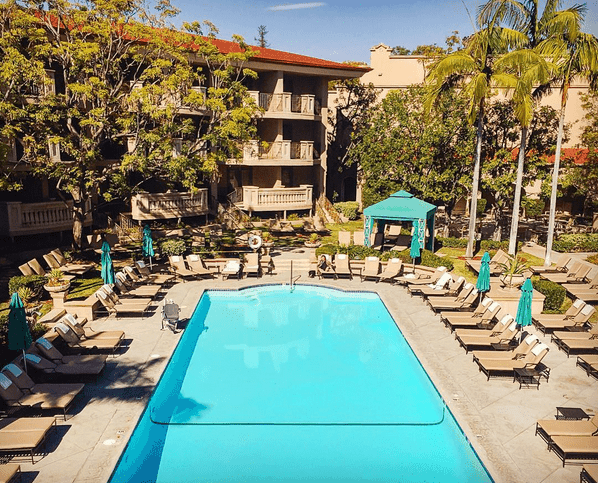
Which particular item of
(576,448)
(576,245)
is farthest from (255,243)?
(576,448)

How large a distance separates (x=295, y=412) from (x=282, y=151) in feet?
80.9

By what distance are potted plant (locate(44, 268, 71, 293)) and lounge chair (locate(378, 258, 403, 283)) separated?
524 inches

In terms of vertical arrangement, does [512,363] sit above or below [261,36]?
below

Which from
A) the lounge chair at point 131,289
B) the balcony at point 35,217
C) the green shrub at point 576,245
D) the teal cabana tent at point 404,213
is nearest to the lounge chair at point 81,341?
the lounge chair at point 131,289

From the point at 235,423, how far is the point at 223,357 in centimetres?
432

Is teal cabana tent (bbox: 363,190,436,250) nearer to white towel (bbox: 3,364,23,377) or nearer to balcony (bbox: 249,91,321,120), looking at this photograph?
balcony (bbox: 249,91,321,120)

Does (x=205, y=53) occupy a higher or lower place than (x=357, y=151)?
higher

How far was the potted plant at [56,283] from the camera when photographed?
1890 centimetres

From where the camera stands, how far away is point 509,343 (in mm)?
15930

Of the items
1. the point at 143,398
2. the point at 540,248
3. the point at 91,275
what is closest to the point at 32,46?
the point at 91,275

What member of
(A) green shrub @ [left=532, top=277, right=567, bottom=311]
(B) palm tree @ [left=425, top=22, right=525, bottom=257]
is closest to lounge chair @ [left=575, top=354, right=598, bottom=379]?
(A) green shrub @ [left=532, top=277, right=567, bottom=311]

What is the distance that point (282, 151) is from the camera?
35.2 metres

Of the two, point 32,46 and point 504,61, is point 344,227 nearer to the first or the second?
point 504,61

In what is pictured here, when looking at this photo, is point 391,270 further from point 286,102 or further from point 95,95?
point 286,102
